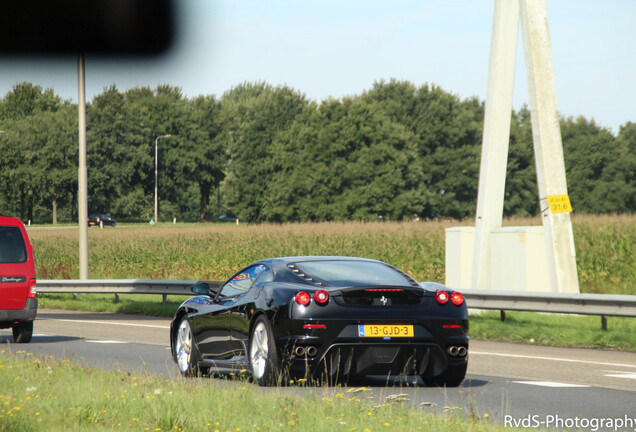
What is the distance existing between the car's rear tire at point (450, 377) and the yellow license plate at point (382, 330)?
69 centimetres

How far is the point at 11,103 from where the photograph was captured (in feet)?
403

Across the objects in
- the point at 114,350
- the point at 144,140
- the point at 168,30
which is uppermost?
the point at 144,140

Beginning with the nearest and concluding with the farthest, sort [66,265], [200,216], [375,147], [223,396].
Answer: [223,396]
[66,265]
[375,147]
[200,216]

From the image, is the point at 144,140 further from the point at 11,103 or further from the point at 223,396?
the point at 223,396

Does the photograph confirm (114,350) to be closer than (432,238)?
Yes

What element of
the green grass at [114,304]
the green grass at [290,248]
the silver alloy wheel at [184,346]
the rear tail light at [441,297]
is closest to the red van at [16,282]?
the silver alloy wheel at [184,346]

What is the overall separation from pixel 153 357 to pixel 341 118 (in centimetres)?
7385

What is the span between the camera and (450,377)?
388 inches

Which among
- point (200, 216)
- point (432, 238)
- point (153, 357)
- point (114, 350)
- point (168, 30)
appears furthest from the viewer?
point (200, 216)

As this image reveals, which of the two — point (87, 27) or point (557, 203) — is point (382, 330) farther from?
point (557, 203)

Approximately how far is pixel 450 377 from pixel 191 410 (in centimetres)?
332

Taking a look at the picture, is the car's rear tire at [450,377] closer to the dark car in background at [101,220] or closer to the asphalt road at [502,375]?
the asphalt road at [502,375]

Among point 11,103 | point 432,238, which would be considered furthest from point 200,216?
point 432,238

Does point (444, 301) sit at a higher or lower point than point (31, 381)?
higher
